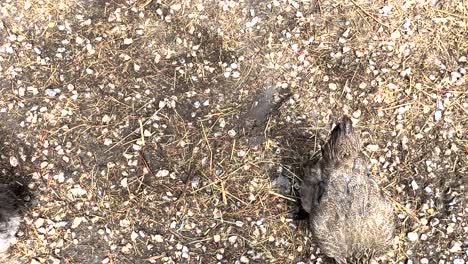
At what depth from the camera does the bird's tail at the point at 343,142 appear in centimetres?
448

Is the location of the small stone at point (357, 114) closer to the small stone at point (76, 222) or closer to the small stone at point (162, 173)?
the small stone at point (162, 173)

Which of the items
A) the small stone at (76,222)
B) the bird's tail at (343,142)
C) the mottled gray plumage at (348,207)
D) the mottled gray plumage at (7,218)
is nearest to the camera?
the bird's tail at (343,142)

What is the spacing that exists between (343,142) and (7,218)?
3.15m

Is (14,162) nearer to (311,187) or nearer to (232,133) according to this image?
(232,133)

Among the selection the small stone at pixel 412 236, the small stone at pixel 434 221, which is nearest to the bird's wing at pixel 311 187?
the small stone at pixel 412 236

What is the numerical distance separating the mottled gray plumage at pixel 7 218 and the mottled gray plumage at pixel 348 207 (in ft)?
9.20

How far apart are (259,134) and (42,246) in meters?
2.35

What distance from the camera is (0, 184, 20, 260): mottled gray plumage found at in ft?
17.3

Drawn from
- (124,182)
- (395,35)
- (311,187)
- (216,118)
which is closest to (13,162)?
(124,182)

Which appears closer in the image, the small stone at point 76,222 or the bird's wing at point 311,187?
the bird's wing at point 311,187

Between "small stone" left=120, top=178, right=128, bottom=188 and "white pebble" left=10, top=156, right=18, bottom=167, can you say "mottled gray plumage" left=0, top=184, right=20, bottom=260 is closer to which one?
"white pebble" left=10, top=156, right=18, bottom=167

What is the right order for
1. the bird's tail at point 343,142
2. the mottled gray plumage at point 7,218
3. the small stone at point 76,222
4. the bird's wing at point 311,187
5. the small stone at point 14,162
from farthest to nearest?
the small stone at point 14,162, the small stone at point 76,222, the mottled gray plumage at point 7,218, the bird's wing at point 311,187, the bird's tail at point 343,142

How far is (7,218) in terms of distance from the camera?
17.4ft

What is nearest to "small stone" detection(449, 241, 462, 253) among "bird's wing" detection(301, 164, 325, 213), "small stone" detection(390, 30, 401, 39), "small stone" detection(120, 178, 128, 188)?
"bird's wing" detection(301, 164, 325, 213)
